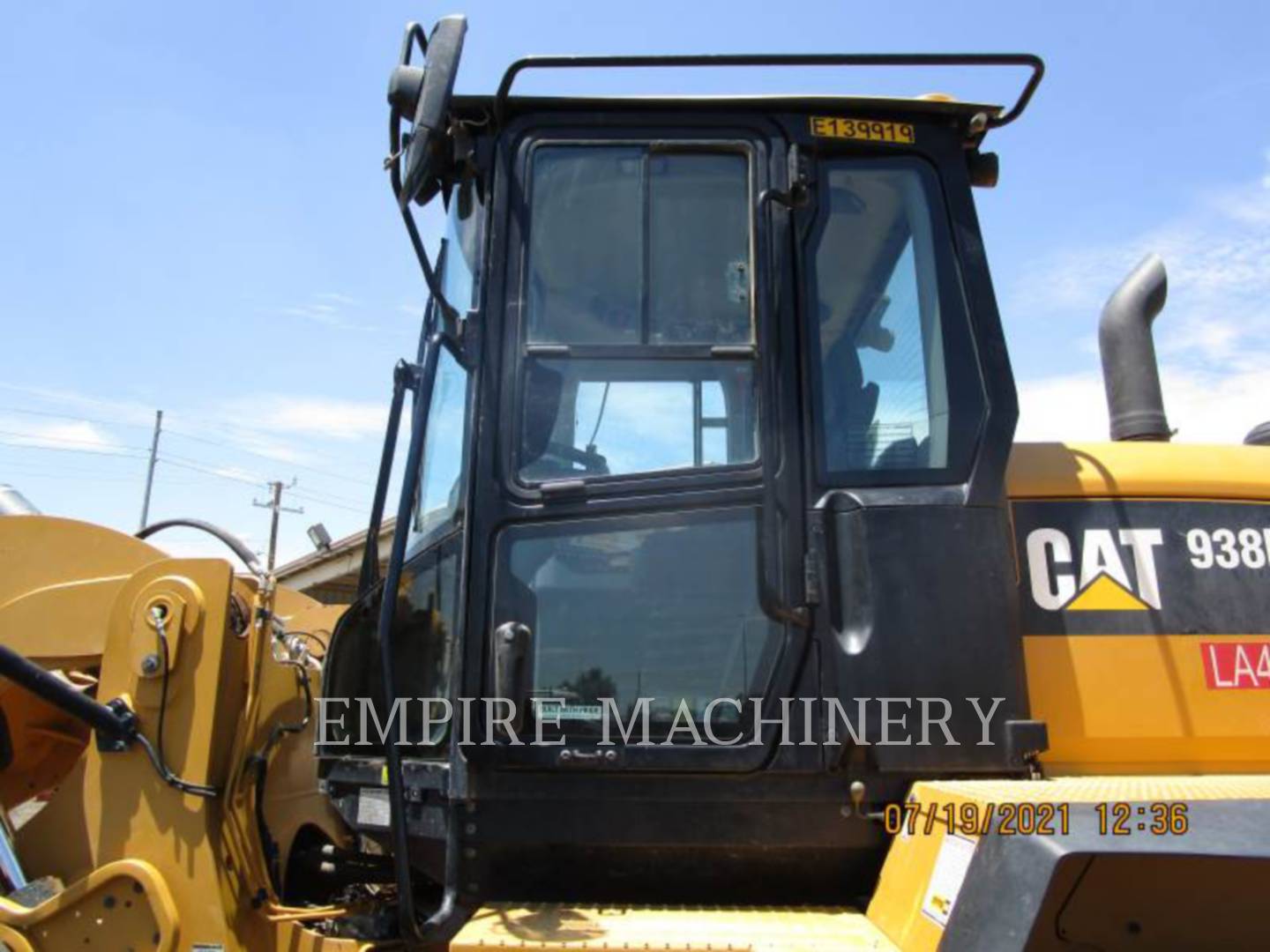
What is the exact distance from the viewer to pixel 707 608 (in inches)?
98.0

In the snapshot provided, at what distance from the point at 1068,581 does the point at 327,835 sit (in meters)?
2.53

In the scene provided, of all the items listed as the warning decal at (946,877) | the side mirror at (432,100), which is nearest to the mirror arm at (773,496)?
the warning decal at (946,877)

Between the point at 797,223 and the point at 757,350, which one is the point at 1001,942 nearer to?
the point at 757,350

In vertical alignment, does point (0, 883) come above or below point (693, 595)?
below

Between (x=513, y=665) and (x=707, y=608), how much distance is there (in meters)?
0.51

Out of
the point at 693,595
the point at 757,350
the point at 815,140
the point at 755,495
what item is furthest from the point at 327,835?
the point at 815,140

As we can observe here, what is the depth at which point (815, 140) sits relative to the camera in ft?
9.07

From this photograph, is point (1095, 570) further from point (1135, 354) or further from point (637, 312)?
point (637, 312)

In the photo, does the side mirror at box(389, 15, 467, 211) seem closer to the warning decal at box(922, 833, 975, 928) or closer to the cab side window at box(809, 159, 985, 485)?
the cab side window at box(809, 159, 985, 485)

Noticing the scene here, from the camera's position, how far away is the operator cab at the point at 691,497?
2.44 meters

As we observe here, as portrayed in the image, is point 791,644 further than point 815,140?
No

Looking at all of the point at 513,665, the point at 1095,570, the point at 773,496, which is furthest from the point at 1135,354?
the point at 513,665

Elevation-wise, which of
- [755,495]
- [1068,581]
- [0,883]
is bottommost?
[0,883]

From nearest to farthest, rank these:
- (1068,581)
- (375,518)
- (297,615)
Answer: (1068,581)
(375,518)
(297,615)
